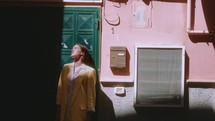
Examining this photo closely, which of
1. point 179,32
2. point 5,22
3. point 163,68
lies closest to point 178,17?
point 179,32

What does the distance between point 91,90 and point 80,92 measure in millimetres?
193

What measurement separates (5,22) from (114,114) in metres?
2.59

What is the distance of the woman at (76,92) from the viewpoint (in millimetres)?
7508

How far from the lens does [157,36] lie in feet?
26.5

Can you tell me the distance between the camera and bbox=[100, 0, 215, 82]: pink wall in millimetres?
8023

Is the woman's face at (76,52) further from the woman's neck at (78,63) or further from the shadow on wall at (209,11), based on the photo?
the shadow on wall at (209,11)

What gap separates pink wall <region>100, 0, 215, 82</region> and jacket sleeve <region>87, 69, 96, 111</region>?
1.30ft

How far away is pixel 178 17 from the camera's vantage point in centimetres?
812

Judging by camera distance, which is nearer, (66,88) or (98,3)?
(66,88)

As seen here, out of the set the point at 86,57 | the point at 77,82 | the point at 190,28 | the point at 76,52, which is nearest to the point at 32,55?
the point at 76,52

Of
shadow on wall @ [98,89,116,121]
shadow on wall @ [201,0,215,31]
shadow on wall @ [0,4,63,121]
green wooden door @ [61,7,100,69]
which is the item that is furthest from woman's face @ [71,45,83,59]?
shadow on wall @ [201,0,215,31]

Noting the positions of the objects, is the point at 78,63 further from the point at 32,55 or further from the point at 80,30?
the point at 32,55

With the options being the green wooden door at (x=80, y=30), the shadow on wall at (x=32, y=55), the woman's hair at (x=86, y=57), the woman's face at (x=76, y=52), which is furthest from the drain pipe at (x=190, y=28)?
the shadow on wall at (x=32, y=55)

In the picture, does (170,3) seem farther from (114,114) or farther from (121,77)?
(114,114)
